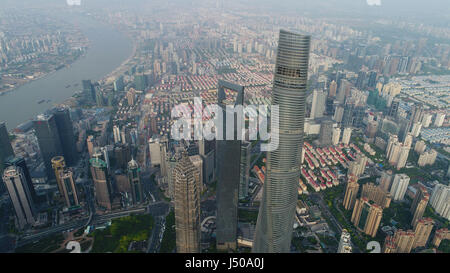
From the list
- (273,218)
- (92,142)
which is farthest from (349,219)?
(92,142)

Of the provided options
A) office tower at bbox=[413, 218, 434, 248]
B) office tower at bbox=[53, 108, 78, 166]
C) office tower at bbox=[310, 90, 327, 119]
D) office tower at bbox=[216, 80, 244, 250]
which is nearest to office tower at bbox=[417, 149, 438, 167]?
office tower at bbox=[413, 218, 434, 248]

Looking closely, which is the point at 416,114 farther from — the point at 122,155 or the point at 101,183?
the point at 101,183

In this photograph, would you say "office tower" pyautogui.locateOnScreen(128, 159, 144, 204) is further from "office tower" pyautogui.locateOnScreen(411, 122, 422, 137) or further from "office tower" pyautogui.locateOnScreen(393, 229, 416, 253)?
"office tower" pyautogui.locateOnScreen(411, 122, 422, 137)

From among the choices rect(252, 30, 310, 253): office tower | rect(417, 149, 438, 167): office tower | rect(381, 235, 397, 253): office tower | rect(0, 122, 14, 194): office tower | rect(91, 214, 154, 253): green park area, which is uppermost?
rect(252, 30, 310, 253): office tower

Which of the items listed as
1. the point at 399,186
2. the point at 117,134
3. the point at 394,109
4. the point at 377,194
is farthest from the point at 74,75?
the point at 399,186

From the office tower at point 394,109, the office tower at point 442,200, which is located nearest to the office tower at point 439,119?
the office tower at point 394,109

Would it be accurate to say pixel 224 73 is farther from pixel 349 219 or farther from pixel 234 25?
pixel 349 219
